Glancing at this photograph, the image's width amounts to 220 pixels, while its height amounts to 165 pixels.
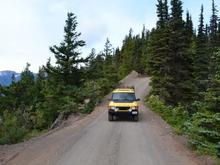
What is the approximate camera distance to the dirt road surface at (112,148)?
1623 cm

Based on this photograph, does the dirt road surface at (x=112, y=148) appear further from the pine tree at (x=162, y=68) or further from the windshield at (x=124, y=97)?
the pine tree at (x=162, y=68)

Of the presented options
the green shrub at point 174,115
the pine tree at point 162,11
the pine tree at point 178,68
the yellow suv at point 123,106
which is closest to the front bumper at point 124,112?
the yellow suv at point 123,106

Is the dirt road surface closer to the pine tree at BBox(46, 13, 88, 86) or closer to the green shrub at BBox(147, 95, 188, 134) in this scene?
the green shrub at BBox(147, 95, 188, 134)

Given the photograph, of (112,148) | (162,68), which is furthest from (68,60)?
(112,148)

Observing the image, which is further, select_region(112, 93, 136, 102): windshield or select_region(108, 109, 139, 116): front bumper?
select_region(112, 93, 136, 102): windshield

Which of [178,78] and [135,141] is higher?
[178,78]

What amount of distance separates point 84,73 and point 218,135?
34.2m

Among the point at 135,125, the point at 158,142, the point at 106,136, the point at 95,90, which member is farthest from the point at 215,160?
the point at 95,90

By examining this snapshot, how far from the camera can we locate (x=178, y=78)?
4447 centimetres

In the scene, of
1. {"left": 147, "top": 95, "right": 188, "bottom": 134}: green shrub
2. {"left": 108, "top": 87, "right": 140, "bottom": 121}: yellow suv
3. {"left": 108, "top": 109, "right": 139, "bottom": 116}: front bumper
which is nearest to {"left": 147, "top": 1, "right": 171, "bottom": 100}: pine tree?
{"left": 147, "top": 95, "right": 188, "bottom": 134}: green shrub

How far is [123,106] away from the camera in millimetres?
29594

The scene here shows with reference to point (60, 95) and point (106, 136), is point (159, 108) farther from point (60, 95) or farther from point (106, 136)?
point (60, 95)

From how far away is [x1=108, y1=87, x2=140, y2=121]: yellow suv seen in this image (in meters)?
29.5

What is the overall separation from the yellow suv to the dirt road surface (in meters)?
2.66
